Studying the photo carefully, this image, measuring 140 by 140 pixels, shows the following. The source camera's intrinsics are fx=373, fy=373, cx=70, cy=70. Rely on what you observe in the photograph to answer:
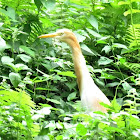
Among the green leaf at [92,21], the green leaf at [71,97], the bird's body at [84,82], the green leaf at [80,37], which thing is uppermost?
the green leaf at [92,21]

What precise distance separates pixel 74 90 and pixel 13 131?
284 cm

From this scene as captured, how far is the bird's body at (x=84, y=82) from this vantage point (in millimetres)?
3680

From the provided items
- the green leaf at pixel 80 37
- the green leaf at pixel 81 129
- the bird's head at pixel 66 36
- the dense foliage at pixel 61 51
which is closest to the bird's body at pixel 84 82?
the bird's head at pixel 66 36

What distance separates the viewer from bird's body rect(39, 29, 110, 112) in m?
3.68

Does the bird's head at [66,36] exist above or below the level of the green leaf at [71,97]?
above

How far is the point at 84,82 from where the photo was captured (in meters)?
3.95

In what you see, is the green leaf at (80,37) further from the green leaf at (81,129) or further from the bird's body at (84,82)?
the green leaf at (81,129)

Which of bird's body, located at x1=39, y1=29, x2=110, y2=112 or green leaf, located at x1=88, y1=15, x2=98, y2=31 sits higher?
green leaf, located at x1=88, y1=15, x2=98, y2=31

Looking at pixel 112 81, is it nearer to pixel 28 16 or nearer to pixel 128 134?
pixel 28 16

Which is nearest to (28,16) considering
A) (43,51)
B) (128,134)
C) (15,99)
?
(43,51)

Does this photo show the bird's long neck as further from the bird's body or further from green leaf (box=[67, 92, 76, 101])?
green leaf (box=[67, 92, 76, 101])

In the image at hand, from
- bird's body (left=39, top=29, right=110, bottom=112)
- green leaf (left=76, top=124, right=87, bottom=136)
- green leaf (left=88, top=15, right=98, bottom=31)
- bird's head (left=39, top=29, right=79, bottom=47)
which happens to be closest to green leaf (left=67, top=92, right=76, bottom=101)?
bird's body (left=39, top=29, right=110, bottom=112)

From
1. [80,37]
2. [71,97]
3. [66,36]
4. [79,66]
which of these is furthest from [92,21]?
[71,97]

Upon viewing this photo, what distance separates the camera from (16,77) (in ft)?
10.1
